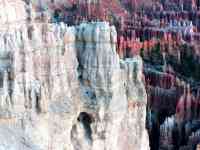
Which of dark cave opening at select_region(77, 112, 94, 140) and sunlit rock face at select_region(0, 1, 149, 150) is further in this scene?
dark cave opening at select_region(77, 112, 94, 140)

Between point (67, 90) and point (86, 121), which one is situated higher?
point (67, 90)

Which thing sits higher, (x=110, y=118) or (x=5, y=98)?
(x=5, y=98)

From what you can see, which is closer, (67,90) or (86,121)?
(67,90)

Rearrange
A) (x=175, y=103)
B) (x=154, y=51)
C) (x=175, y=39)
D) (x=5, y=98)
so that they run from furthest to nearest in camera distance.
→ (x=175, y=39) < (x=154, y=51) < (x=175, y=103) < (x=5, y=98)

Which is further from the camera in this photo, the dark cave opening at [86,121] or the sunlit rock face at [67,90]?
the dark cave opening at [86,121]

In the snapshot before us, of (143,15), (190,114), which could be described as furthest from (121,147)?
(143,15)

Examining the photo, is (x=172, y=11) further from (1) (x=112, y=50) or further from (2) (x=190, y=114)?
(1) (x=112, y=50)

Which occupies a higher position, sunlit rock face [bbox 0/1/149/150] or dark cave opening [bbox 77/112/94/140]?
sunlit rock face [bbox 0/1/149/150]

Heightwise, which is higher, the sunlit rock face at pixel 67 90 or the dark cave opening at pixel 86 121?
the sunlit rock face at pixel 67 90
